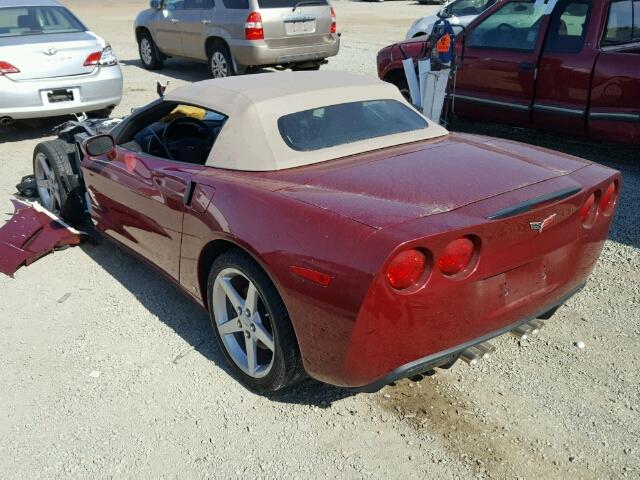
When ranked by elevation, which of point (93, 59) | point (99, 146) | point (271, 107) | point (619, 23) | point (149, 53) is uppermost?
point (271, 107)

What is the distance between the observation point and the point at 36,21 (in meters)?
8.34

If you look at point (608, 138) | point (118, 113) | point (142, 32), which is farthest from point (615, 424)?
point (142, 32)

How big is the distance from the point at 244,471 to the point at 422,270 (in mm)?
1144

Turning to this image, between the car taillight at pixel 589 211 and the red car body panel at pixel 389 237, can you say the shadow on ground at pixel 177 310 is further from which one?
the car taillight at pixel 589 211

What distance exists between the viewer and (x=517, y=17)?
Answer: 6.98 meters

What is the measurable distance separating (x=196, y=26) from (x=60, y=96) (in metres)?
4.66

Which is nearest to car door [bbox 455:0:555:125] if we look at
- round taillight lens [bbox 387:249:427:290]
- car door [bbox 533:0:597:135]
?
car door [bbox 533:0:597:135]

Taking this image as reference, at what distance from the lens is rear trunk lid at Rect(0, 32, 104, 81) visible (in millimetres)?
7484

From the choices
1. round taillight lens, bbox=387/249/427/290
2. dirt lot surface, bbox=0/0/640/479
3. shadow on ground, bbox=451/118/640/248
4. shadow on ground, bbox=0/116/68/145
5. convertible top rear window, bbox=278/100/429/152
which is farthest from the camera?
shadow on ground, bbox=0/116/68/145

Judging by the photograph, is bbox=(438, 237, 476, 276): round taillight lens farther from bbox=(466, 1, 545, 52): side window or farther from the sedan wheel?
bbox=(466, 1, 545, 52): side window

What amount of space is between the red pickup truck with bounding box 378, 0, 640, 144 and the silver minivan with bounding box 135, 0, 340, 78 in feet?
14.0

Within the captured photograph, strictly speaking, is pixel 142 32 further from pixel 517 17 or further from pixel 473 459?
pixel 473 459

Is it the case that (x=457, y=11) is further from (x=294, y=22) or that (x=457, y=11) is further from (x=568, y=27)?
(x=568, y=27)

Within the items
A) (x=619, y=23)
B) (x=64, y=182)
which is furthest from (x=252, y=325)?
(x=619, y=23)
